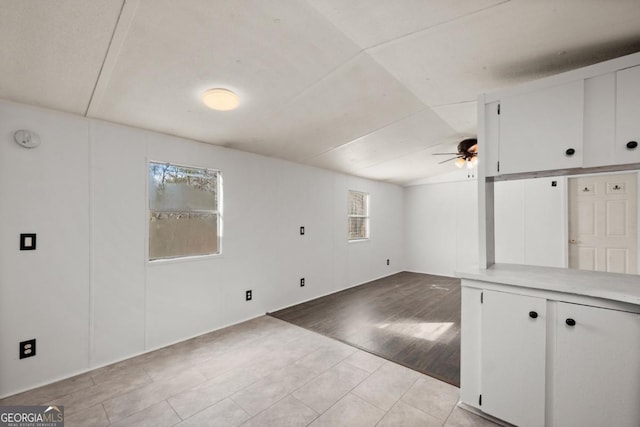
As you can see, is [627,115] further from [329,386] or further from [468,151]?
[329,386]

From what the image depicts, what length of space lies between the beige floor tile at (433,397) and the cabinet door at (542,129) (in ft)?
5.63

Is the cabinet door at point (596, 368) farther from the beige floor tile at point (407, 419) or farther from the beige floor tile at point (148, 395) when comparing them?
the beige floor tile at point (148, 395)

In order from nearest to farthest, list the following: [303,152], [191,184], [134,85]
A: 1. [134,85]
2. [191,184]
3. [303,152]

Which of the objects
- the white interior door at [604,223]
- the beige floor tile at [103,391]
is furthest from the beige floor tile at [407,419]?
the white interior door at [604,223]

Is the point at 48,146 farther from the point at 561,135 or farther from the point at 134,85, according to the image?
the point at 561,135

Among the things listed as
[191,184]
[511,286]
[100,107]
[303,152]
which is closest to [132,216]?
[191,184]

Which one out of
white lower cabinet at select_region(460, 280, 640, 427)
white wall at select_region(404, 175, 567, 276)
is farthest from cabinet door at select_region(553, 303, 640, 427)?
white wall at select_region(404, 175, 567, 276)

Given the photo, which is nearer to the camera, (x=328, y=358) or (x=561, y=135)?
(x=561, y=135)

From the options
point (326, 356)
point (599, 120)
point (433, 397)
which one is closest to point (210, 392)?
point (326, 356)

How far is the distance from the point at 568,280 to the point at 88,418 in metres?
3.20

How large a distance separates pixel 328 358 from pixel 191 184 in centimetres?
239

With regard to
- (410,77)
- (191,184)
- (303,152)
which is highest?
(410,77)

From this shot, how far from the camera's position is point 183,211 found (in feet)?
9.77

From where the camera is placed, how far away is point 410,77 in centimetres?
223
